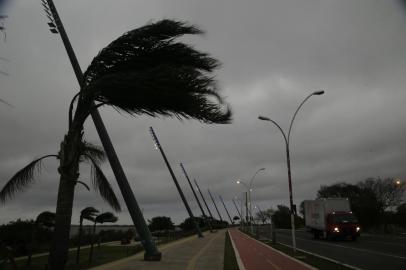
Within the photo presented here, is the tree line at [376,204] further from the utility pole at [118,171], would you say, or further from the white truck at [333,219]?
the utility pole at [118,171]

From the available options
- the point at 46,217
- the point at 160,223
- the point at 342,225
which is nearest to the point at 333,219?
the point at 342,225

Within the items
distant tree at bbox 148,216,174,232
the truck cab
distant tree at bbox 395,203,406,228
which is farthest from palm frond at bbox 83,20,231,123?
distant tree at bbox 148,216,174,232

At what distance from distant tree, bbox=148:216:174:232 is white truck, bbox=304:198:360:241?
42.7 m

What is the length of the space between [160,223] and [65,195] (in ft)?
240

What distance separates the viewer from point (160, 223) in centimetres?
8262

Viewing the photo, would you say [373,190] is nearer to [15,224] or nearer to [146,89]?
[15,224]

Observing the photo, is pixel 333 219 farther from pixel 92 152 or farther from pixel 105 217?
pixel 92 152

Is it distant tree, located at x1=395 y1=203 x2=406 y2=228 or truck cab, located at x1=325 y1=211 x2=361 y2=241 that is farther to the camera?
distant tree, located at x1=395 y1=203 x2=406 y2=228

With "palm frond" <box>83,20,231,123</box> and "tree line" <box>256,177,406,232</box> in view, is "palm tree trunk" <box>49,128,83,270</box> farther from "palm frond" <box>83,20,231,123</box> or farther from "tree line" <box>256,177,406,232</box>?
"tree line" <box>256,177,406,232</box>

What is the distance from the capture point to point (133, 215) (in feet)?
60.7

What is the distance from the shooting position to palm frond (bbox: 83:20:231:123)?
10.7 m

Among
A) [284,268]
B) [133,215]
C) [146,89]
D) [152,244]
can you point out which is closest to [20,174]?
[146,89]

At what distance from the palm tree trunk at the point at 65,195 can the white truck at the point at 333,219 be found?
30412 mm

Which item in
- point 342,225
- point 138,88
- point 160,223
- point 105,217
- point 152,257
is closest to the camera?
point 138,88
